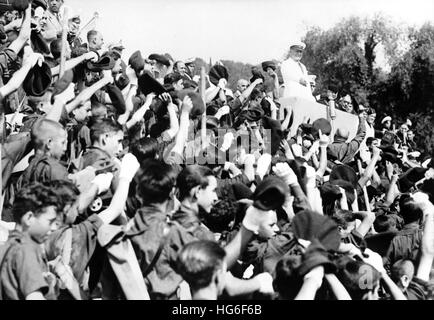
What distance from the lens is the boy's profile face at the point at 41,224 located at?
4.30 meters

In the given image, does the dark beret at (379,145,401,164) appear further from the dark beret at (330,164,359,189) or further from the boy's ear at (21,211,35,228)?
the boy's ear at (21,211,35,228)

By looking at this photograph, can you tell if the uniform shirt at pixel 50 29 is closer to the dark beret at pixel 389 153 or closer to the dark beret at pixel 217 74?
the dark beret at pixel 217 74

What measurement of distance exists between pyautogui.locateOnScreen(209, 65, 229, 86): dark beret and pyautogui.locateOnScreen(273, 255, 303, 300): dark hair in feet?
22.1

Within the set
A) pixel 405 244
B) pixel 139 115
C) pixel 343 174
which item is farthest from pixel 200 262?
pixel 343 174

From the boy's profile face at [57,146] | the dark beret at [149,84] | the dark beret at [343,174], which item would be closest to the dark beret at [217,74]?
the dark beret at [343,174]

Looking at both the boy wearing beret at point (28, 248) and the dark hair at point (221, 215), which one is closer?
the boy wearing beret at point (28, 248)

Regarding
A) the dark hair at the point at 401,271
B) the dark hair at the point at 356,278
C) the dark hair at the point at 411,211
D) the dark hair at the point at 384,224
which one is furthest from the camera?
the dark hair at the point at 384,224

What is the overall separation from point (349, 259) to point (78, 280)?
1696 millimetres

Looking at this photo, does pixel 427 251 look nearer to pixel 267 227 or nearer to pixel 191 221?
pixel 267 227

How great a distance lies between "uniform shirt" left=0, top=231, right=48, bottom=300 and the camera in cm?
411

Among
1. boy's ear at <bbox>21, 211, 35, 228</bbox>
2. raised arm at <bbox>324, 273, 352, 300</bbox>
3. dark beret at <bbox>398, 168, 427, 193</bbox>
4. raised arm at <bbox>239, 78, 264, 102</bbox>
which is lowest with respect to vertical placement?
dark beret at <bbox>398, 168, 427, 193</bbox>

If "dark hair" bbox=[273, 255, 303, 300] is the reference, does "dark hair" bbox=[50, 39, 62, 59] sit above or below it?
above

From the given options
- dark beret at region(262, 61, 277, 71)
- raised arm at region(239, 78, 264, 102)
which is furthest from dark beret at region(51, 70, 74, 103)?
dark beret at region(262, 61, 277, 71)

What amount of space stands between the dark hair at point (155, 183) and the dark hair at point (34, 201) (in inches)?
23.3
